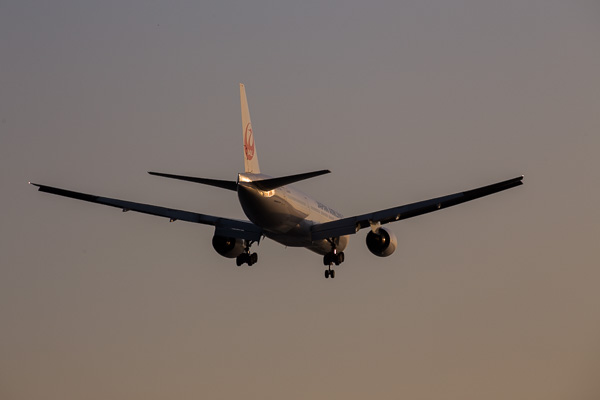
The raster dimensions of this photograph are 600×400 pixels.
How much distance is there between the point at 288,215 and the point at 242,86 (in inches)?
333

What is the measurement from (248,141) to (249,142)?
99 mm

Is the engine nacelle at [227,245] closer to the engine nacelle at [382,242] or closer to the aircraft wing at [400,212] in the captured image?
the aircraft wing at [400,212]

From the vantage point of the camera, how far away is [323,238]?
202ft

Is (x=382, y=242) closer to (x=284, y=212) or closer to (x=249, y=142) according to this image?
(x=284, y=212)

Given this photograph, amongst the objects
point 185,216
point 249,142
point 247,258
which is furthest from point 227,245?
point 249,142

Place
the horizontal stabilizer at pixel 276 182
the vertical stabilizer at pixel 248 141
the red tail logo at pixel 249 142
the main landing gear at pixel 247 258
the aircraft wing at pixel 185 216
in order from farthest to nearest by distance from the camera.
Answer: the main landing gear at pixel 247 258 < the aircraft wing at pixel 185 216 < the red tail logo at pixel 249 142 < the vertical stabilizer at pixel 248 141 < the horizontal stabilizer at pixel 276 182

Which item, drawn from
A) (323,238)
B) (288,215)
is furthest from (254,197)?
(323,238)

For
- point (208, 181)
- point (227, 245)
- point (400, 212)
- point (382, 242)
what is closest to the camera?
point (208, 181)

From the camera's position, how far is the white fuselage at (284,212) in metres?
55.9

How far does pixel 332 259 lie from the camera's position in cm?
6431

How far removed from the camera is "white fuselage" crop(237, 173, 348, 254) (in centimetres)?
5588

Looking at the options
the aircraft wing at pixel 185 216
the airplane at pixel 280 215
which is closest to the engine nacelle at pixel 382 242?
the airplane at pixel 280 215

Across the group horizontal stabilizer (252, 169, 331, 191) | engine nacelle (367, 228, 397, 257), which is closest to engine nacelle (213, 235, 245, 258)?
engine nacelle (367, 228, 397, 257)

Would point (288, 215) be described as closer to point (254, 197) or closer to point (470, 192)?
point (254, 197)
